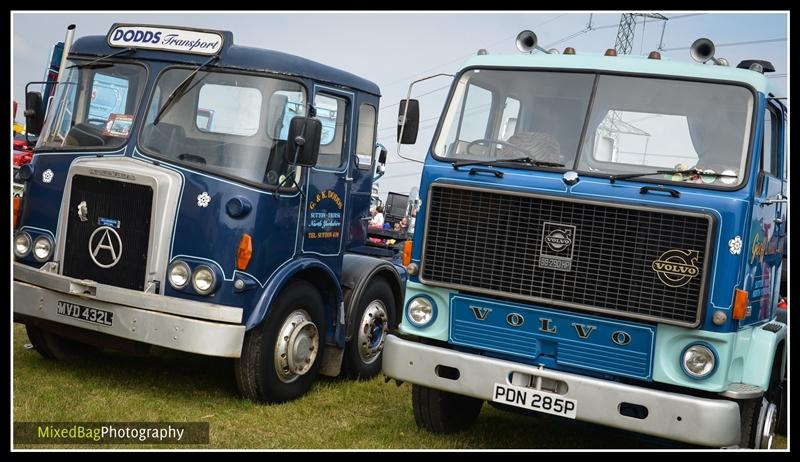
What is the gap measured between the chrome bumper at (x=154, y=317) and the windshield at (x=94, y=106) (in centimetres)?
113

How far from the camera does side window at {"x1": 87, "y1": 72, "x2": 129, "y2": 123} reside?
7.25 meters

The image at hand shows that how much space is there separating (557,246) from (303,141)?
7.29 ft

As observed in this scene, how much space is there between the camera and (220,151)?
6879 millimetres

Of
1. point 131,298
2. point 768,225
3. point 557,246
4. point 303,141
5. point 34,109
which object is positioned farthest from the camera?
point 34,109

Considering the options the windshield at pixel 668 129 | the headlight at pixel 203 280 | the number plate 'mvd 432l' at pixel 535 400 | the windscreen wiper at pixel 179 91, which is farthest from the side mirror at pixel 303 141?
the number plate 'mvd 432l' at pixel 535 400

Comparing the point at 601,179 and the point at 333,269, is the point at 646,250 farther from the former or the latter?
the point at 333,269

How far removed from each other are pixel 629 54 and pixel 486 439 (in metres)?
2.97

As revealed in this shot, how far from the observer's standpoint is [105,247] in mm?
6906

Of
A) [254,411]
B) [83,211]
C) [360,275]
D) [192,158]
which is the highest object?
[192,158]

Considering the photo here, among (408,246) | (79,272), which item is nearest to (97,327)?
(79,272)

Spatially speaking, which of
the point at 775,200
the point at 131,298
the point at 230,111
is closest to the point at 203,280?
the point at 131,298

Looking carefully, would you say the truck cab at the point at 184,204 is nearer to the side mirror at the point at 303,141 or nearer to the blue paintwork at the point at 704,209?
the side mirror at the point at 303,141

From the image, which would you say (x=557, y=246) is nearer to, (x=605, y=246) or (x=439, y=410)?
(x=605, y=246)

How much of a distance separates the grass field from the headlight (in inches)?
37.6
